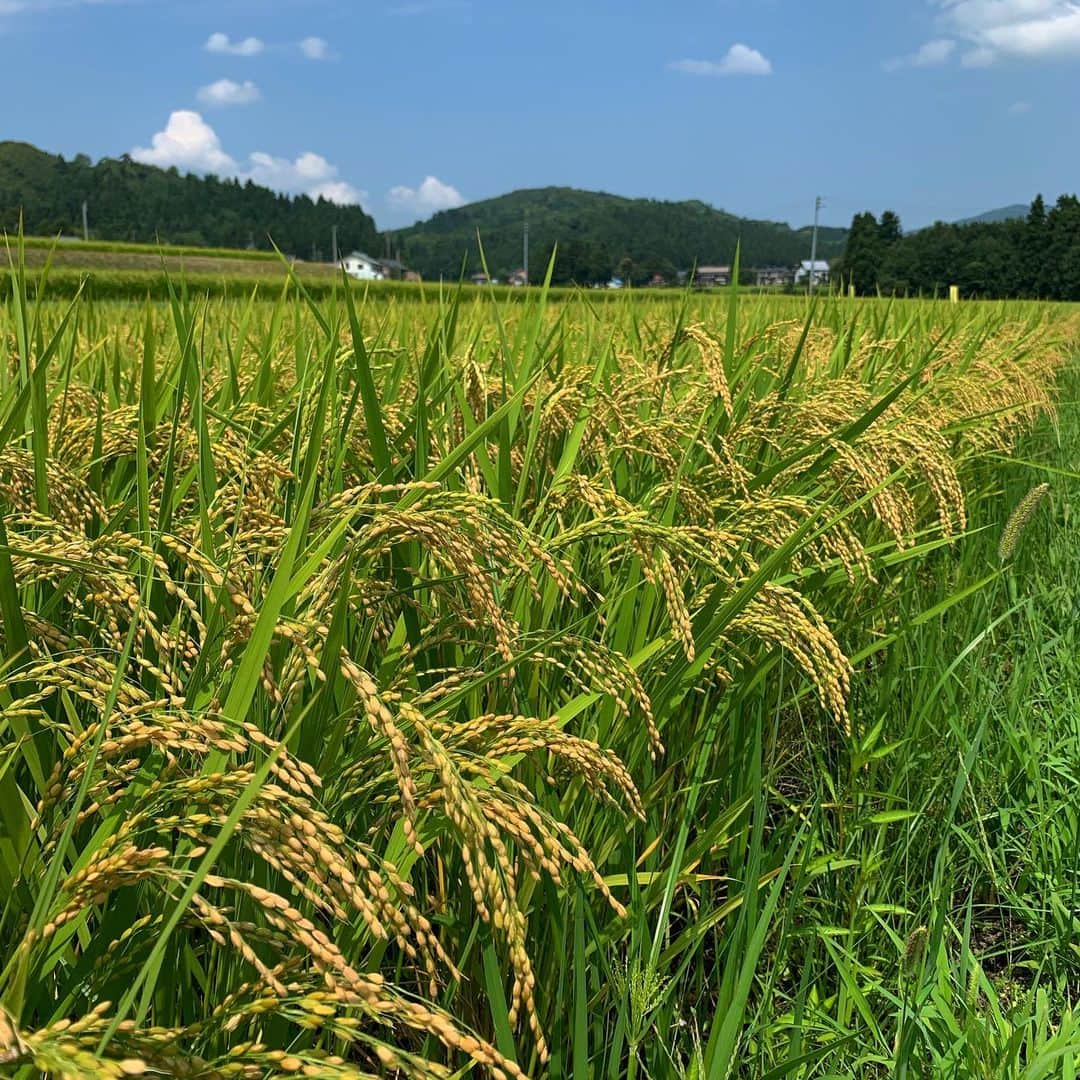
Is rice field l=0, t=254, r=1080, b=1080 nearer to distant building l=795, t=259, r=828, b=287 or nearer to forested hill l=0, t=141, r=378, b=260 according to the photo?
distant building l=795, t=259, r=828, b=287

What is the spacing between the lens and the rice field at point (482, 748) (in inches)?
28.6

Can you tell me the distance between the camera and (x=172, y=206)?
124 m

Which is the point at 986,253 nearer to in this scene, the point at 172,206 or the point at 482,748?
the point at 482,748

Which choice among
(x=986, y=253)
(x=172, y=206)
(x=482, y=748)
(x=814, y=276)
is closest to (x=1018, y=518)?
(x=482, y=748)

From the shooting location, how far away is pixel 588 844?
1.44 metres

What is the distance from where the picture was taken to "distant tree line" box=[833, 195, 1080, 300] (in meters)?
34.7

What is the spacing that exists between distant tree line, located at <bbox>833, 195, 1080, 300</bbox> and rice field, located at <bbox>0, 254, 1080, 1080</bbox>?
29644mm

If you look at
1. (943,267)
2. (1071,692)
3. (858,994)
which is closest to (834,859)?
(858,994)

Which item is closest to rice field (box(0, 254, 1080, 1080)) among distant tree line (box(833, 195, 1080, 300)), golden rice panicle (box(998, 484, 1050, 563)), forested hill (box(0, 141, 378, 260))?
golden rice panicle (box(998, 484, 1050, 563))

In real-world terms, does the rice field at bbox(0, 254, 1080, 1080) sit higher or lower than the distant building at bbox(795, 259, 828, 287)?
lower

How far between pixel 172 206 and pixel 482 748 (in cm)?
14067

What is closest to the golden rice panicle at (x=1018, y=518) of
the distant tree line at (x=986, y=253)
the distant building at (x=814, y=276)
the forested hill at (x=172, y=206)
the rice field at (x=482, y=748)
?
the rice field at (x=482, y=748)

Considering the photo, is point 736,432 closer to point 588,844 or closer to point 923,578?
point 588,844

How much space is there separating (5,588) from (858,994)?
54.6 inches
